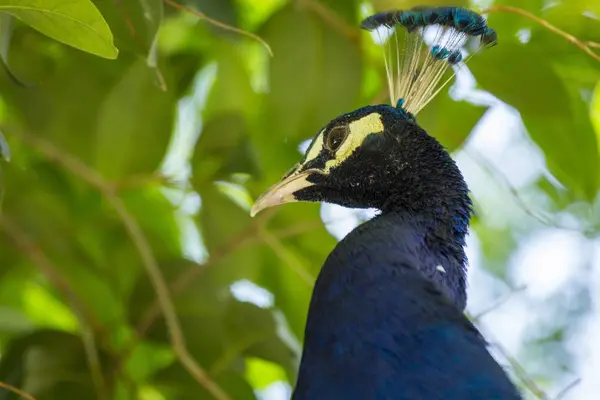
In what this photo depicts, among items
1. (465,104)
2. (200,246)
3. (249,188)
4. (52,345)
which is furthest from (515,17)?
(52,345)

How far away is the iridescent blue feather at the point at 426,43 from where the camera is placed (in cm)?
134

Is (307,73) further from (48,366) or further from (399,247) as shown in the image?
(48,366)

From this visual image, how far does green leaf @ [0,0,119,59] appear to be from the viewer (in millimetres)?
977

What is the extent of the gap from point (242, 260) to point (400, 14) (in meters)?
0.64

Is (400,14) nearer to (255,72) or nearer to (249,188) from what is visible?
(249,188)

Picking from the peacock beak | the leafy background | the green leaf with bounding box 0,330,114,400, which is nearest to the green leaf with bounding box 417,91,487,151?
the leafy background

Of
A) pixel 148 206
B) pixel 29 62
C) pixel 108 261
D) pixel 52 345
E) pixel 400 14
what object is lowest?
pixel 52 345

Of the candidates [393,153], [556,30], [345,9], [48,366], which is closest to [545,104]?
[556,30]

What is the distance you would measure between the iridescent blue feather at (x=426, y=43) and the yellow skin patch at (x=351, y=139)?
0.22ft

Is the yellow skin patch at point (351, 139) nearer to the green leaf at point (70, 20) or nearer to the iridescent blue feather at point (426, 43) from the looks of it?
the iridescent blue feather at point (426, 43)

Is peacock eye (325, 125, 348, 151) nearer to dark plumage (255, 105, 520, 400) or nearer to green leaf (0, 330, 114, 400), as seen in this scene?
dark plumage (255, 105, 520, 400)

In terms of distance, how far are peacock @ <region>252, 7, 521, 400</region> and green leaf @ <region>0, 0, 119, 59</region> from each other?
0.38 metres

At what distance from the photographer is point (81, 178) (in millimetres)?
1731

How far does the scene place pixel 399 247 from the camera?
1204 millimetres
